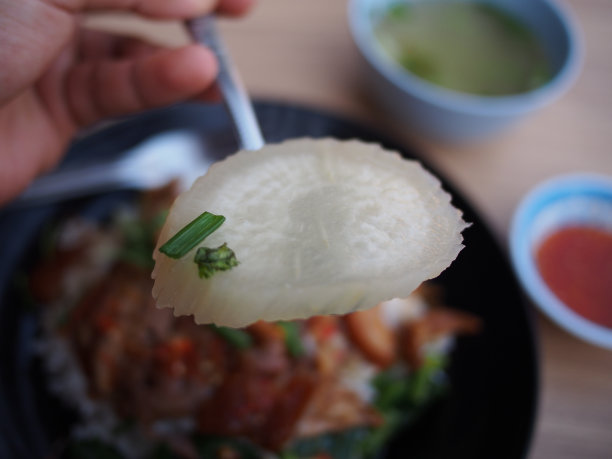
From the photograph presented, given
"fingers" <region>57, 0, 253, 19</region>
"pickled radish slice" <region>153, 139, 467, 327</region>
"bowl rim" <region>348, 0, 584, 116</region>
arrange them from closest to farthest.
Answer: "pickled radish slice" <region>153, 139, 467, 327</region>
"fingers" <region>57, 0, 253, 19</region>
"bowl rim" <region>348, 0, 584, 116</region>

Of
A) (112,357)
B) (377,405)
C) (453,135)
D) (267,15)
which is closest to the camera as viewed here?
(112,357)

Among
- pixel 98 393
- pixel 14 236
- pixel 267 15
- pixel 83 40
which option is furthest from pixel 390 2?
pixel 98 393

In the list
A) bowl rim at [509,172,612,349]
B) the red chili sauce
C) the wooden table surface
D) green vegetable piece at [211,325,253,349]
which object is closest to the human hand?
the wooden table surface

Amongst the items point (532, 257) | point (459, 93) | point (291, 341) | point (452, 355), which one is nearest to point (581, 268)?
point (532, 257)

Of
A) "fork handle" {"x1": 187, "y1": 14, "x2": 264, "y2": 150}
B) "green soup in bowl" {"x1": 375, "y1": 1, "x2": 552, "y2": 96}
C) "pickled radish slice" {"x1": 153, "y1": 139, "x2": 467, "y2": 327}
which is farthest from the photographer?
"green soup in bowl" {"x1": 375, "y1": 1, "x2": 552, "y2": 96}

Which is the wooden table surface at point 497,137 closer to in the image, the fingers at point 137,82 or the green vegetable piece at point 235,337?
the fingers at point 137,82

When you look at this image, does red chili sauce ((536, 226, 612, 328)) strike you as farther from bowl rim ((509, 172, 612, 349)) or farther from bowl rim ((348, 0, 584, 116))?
bowl rim ((348, 0, 584, 116))

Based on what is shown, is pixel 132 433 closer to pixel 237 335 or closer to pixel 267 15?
pixel 237 335
